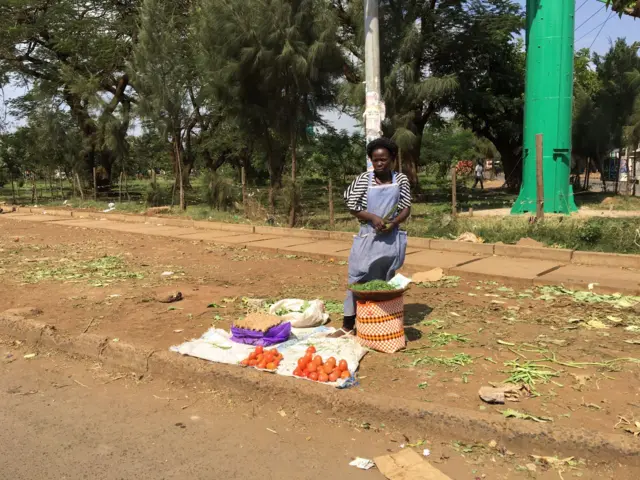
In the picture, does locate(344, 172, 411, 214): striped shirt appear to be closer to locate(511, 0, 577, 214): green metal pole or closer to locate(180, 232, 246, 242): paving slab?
locate(180, 232, 246, 242): paving slab

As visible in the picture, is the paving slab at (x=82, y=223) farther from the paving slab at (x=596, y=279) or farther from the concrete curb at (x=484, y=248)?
the paving slab at (x=596, y=279)

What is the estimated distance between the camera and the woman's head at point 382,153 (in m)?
4.50

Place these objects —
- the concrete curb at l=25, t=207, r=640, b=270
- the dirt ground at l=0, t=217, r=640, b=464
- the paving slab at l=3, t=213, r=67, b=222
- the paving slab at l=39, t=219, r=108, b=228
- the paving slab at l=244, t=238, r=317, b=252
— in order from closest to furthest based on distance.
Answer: the dirt ground at l=0, t=217, r=640, b=464 < the concrete curb at l=25, t=207, r=640, b=270 < the paving slab at l=244, t=238, r=317, b=252 < the paving slab at l=39, t=219, r=108, b=228 < the paving slab at l=3, t=213, r=67, b=222

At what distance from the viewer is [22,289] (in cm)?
737

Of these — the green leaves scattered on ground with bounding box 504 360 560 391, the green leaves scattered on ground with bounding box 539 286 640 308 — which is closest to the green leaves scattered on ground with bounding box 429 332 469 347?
the green leaves scattered on ground with bounding box 504 360 560 391

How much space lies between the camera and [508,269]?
25.6 feet

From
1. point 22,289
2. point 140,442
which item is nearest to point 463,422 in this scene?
point 140,442

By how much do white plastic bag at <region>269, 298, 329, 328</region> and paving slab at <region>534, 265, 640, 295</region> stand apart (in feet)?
11.1

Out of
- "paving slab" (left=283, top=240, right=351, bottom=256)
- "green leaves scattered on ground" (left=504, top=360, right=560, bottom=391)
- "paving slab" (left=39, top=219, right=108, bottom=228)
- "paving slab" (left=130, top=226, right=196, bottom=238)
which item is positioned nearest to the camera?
"green leaves scattered on ground" (left=504, top=360, right=560, bottom=391)

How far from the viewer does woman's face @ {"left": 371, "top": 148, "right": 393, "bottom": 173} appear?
14.8 feet

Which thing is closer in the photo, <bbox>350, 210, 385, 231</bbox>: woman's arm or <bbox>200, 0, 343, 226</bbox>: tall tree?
<bbox>350, 210, 385, 231</bbox>: woman's arm

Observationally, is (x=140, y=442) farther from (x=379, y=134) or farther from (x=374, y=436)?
(x=379, y=134)

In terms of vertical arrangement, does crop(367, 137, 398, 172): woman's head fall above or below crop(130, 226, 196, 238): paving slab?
above

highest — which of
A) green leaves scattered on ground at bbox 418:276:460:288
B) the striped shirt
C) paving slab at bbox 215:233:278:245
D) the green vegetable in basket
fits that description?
the striped shirt
